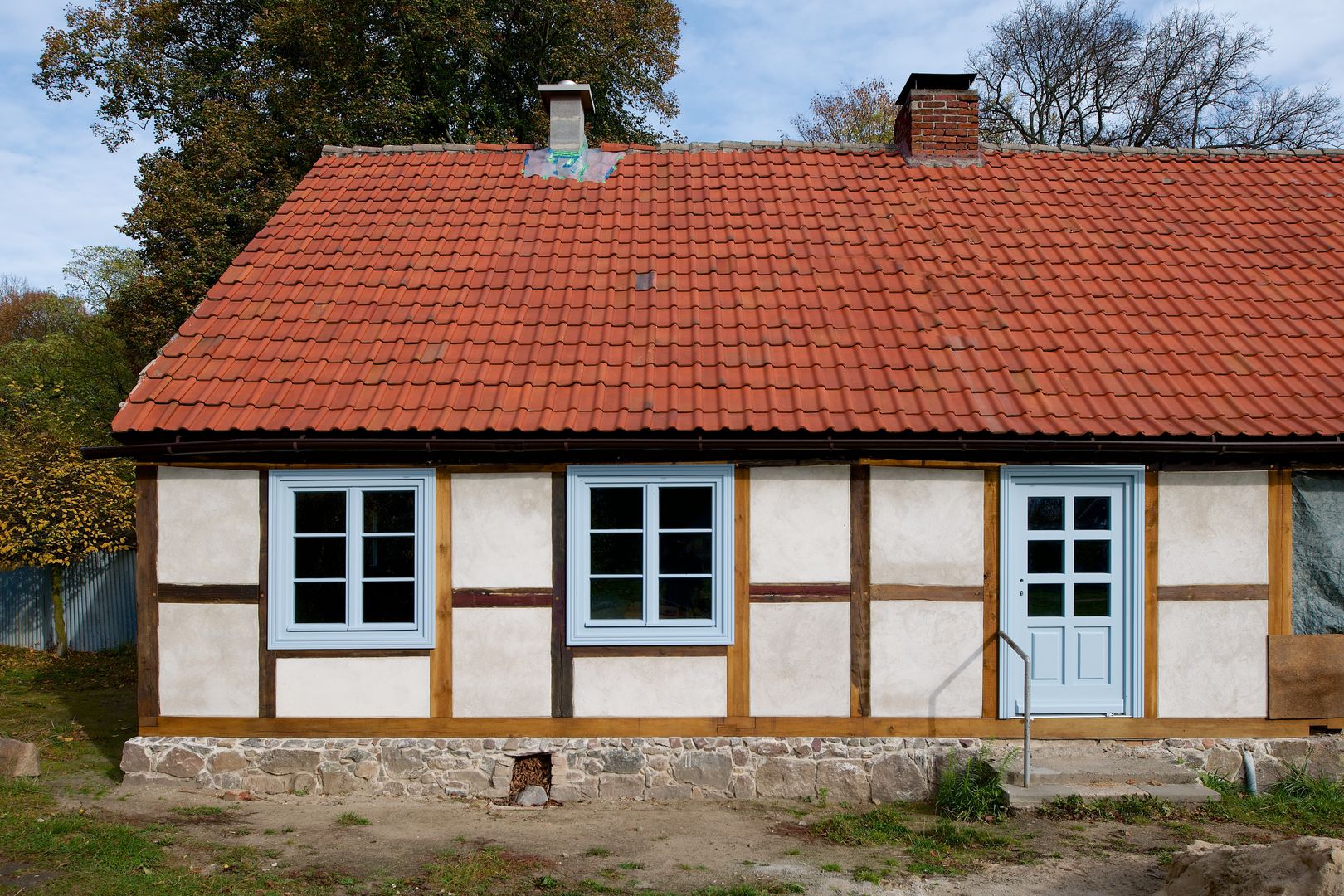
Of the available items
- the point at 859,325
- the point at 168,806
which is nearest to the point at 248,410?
the point at 168,806

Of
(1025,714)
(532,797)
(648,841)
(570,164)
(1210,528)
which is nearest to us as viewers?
(648,841)

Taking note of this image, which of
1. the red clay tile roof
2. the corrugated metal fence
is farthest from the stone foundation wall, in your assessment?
the corrugated metal fence

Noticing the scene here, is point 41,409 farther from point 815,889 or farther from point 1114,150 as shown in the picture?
point 1114,150

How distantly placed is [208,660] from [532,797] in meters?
2.85

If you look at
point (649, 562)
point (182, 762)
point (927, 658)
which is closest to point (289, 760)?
point (182, 762)

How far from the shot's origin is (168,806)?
6.63 meters

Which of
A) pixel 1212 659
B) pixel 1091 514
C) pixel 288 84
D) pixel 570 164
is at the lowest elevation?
pixel 1212 659

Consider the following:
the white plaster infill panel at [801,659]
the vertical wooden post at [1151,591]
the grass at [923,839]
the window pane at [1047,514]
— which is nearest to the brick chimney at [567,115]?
the white plaster infill panel at [801,659]

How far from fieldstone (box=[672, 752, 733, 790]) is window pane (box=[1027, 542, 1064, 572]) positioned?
3.01 m

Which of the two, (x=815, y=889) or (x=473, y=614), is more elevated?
(x=473, y=614)

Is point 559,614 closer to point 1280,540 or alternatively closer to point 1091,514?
point 1091,514

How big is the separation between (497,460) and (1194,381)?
231 inches

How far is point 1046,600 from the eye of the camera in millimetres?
7258

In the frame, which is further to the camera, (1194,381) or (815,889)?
(1194,381)
